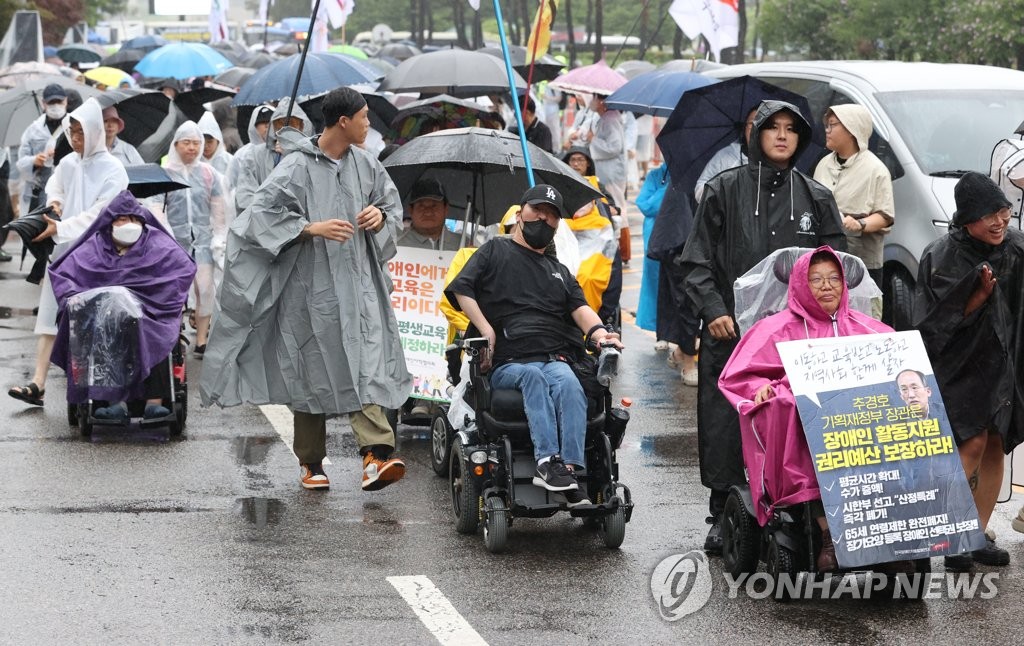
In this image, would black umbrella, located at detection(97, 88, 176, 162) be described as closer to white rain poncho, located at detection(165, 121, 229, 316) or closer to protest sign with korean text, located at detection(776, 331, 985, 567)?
white rain poncho, located at detection(165, 121, 229, 316)

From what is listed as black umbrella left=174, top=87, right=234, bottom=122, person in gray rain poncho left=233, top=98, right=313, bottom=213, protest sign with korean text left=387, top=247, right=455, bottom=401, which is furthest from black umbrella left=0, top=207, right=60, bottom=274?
black umbrella left=174, top=87, right=234, bottom=122

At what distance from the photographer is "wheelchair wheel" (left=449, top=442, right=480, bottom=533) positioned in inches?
280

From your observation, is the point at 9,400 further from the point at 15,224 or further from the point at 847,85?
the point at 847,85

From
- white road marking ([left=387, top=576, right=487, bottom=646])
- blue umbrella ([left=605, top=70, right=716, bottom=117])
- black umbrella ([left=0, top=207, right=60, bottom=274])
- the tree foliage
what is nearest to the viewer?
white road marking ([left=387, top=576, right=487, bottom=646])

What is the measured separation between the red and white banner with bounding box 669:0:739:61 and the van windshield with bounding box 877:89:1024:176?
7.18m

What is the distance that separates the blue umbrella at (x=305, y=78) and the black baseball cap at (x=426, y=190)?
4.95 metres

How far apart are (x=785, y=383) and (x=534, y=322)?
1.47 metres

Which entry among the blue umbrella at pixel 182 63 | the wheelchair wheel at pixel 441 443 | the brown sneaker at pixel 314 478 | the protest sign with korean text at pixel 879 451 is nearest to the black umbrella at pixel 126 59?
the blue umbrella at pixel 182 63

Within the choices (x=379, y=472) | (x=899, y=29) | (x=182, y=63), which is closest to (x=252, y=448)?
(x=379, y=472)

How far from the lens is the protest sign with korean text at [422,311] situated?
9.41 m

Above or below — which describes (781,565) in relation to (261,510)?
above

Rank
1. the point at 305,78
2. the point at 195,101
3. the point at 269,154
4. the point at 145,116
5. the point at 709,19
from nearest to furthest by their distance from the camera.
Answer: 1. the point at 269,154
2. the point at 305,78
3. the point at 145,116
4. the point at 195,101
5. the point at 709,19

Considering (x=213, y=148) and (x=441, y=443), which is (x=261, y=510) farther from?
(x=213, y=148)

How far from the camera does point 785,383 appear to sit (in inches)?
249
